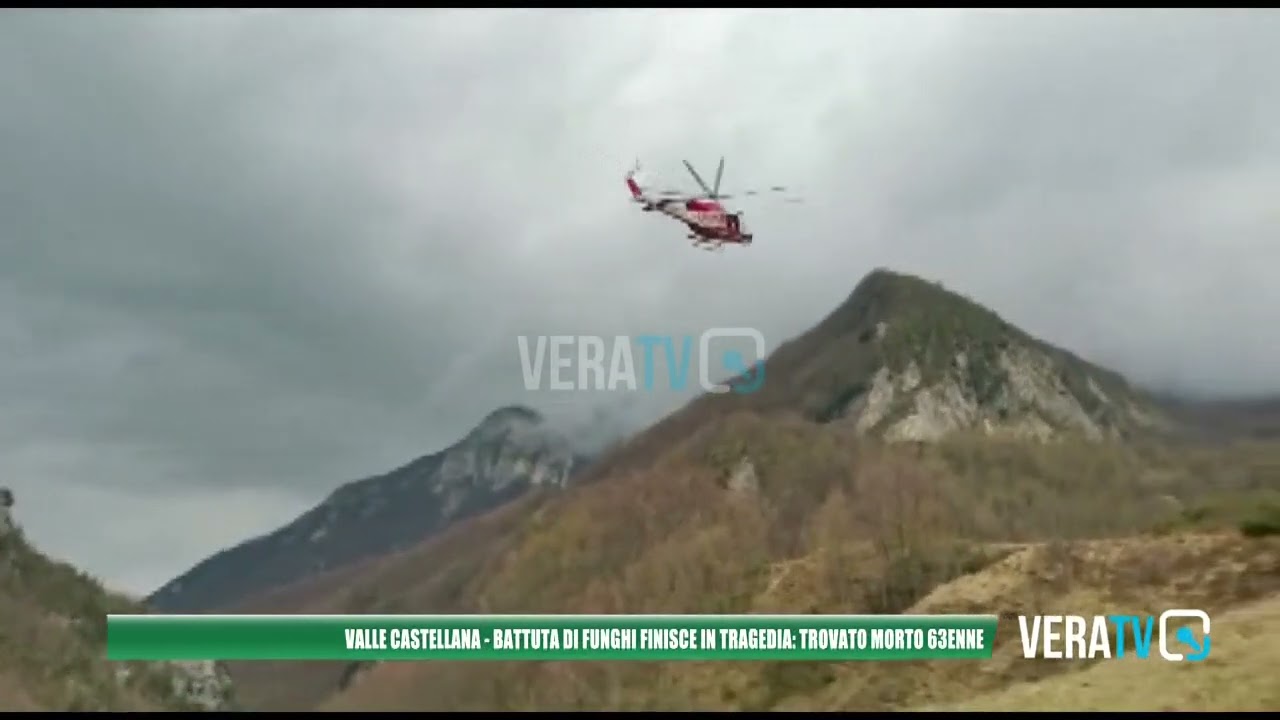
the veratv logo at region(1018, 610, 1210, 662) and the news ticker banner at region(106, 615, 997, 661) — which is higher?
the news ticker banner at region(106, 615, 997, 661)

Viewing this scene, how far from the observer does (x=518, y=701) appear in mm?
183500

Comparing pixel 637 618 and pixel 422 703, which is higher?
pixel 637 618

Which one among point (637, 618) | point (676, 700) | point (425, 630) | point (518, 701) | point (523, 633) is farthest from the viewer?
point (518, 701)

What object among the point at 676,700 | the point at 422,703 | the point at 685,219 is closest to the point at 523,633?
the point at 685,219

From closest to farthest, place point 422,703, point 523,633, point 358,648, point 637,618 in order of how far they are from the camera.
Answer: point 358,648 → point 637,618 → point 523,633 → point 422,703

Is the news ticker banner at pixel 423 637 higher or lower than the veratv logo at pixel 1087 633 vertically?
higher

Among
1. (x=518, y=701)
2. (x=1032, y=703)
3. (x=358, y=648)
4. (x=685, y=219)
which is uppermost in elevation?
(x=685, y=219)

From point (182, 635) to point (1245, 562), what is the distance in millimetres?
103194

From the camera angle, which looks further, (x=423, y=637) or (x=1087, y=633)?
(x=1087, y=633)

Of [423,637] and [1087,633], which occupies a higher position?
[423,637]

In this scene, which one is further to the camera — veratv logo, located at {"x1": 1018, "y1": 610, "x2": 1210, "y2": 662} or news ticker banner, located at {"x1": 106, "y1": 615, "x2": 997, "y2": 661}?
veratv logo, located at {"x1": 1018, "y1": 610, "x2": 1210, "y2": 662}

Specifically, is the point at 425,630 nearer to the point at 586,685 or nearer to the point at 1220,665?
the point at 1220,665

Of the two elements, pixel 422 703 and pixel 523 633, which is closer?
pixel 523 633

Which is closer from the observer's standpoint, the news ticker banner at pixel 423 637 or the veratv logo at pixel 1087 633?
the news ticker banner at pixel 423 637
